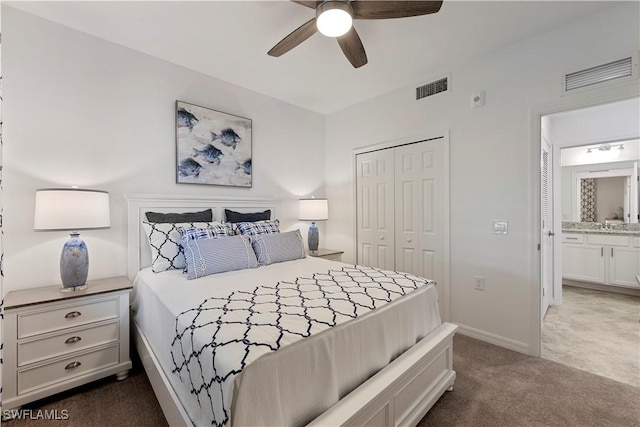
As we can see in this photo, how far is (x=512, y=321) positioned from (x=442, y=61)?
8.22 ft

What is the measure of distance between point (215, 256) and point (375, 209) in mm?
2142

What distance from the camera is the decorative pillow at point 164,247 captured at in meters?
2.24

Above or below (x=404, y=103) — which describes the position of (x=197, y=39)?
above

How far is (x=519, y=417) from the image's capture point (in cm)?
168

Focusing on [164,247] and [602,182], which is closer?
[164,247]

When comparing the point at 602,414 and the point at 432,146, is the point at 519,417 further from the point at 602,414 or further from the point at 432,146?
the point at 432,146

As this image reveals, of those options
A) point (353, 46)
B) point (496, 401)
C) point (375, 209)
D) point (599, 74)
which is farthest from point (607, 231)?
point (353, 46)

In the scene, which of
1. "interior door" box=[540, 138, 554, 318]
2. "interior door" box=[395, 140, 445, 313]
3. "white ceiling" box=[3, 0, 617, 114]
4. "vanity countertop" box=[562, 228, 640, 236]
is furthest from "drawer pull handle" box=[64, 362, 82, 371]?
"vanity countertop" box=[562, 228, 640, 236]

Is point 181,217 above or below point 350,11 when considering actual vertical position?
below

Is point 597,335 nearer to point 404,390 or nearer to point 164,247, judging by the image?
point 404,390

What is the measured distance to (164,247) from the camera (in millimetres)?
2258

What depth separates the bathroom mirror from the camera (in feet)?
13.4

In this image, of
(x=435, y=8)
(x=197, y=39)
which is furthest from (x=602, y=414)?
(x=197, y=39)

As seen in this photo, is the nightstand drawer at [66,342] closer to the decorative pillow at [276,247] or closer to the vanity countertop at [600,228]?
the decorative pillow at [276,247]
